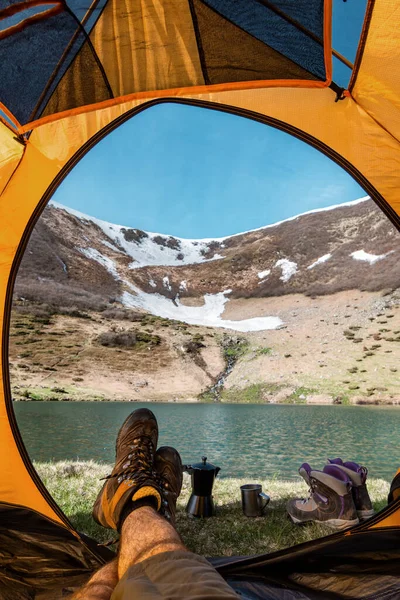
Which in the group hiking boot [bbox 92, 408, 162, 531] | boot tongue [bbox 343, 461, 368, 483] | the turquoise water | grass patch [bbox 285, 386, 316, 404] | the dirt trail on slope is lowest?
the turquoise water

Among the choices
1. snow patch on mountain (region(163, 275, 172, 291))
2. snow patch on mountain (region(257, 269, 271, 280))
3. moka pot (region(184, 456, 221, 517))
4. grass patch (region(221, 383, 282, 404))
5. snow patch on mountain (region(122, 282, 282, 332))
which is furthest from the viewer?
snow patch on mountain (region(163, 275, 172, 291))

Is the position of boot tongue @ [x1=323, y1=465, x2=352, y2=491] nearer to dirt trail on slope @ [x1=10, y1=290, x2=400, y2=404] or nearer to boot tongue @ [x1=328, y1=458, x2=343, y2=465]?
boot tongue @ [x1=328, y1=458, x2=343, y2=465]

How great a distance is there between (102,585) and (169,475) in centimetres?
65

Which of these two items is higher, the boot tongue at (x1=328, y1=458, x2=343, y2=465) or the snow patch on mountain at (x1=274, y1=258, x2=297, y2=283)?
the snow patch on mountain at (x1=274, y1=258, x2=297, y2=283)

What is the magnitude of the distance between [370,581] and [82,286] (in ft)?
146

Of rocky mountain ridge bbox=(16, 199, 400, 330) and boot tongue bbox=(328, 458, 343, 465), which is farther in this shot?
rocky mountain ridge bbox=(16, 199, 400, 330)

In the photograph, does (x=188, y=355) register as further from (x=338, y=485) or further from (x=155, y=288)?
(x=338, y=485)

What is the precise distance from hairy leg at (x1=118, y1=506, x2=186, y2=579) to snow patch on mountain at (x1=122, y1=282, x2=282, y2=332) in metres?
38.0

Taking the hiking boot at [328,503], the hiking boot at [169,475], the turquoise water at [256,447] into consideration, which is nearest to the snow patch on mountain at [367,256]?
the turquoise water at [256,447]

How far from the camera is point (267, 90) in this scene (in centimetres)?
169

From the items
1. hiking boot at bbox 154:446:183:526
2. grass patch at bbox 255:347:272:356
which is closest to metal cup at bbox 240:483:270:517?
hiking boot at bbox 154:446:183:526

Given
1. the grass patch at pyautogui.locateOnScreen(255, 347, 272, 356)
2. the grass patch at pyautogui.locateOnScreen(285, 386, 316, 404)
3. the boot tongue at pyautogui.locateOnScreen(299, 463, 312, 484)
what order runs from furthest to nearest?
the grass patch at pyautogui.locateOnScreen(255, 347, 272, 356) < the grass patch at pyautogui.locateOnScreen(285, 386, 316, 404) < the boot tongue at pyautogui.locateOnScreen(299, 463, 312, 484)

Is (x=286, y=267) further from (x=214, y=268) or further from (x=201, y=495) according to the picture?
(x=201, y=495)

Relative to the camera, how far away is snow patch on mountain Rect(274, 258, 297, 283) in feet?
153
